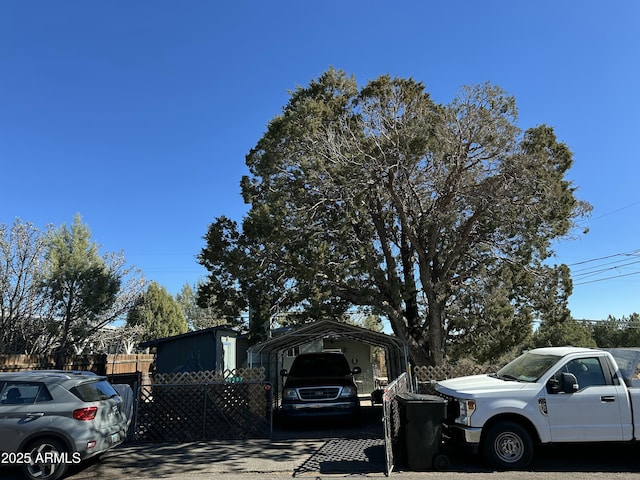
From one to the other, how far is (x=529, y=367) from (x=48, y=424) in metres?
7.96

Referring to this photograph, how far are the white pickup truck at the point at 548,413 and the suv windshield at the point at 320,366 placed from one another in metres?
5.45

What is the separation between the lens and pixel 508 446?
7.04 meters

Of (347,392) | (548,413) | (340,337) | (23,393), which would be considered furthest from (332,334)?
(23,393)

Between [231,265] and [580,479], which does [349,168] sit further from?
[580,479]

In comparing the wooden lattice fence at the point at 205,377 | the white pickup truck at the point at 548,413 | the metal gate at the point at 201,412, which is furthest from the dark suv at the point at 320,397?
the white pickup truck at the point at 548,413

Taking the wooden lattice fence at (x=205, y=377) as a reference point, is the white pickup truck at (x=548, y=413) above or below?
below

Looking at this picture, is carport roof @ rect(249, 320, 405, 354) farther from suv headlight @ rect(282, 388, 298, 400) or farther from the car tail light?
the car tail light

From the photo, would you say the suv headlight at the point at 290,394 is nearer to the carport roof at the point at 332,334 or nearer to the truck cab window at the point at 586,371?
the carport roof at the point at 332,334

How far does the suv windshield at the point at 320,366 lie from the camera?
1231 cm

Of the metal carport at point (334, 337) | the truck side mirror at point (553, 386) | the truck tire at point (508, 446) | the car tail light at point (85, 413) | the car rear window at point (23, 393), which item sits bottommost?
the truck tire at point (508, 446)

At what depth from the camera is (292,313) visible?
56.4 feet

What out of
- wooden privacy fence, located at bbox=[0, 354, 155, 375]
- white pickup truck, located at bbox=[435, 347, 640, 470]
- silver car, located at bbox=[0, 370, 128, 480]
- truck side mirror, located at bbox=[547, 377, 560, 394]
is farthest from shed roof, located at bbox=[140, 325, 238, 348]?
truck side mirror, located at bbox=[547, 377, 560, 394]

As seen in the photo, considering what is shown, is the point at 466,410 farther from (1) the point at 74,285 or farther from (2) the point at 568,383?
(1) the point at 74,285

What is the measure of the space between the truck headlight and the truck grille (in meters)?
4.33
